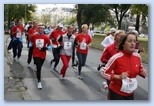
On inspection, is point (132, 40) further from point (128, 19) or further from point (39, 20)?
point (39, 20)

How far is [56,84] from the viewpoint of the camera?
450cm

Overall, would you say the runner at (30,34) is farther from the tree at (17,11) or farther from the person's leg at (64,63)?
the person's leg at (64,63)

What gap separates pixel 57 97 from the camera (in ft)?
13.3

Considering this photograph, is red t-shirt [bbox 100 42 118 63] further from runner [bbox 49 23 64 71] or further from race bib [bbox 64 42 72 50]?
runner [bbox 49 23 64 71]

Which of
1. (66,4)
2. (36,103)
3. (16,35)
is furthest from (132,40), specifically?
(16,35)

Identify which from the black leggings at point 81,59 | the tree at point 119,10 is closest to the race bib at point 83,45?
the black leggings at point 81,59

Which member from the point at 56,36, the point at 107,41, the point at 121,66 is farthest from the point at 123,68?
the point at 56,36

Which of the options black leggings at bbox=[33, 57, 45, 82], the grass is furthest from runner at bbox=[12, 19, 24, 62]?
the grass

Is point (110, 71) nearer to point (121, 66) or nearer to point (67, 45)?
point (121, 66)

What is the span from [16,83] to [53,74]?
78 cm

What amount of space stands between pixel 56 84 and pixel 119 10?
1.44m

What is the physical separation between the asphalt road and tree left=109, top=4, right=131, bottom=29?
66 centimetres

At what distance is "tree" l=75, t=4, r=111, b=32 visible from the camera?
4.07 m

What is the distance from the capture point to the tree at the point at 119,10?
4.06 metres
